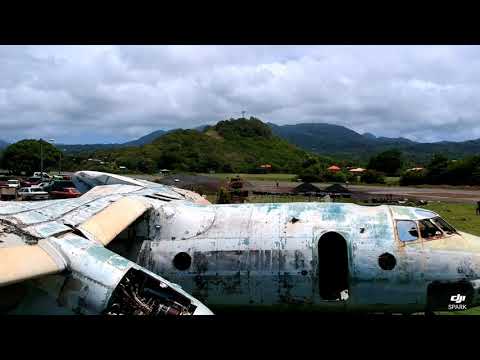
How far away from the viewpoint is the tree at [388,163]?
98.4 metres

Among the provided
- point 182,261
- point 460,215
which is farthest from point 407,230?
point 460,215

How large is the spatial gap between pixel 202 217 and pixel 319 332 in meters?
8.62

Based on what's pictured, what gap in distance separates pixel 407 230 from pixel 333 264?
200cm

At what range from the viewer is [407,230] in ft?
36.6

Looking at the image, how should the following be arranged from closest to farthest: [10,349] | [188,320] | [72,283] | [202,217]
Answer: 1. [10,349]
2. [188,320]
3. [72,283]
4. [202,217]

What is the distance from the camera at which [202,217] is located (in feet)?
39.3

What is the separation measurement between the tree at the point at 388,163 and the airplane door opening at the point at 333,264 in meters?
89.6

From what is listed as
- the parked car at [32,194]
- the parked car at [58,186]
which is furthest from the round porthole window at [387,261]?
the parked car at [32,194]

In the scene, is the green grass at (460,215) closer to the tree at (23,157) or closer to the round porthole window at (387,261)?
the round porthole window at (387,261)

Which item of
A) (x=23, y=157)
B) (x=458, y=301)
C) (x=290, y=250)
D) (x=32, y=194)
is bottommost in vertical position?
(x=458, y=301)

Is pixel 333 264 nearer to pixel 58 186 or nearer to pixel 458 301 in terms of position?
pixel 458 301

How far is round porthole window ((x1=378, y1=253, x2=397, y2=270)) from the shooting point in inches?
423
